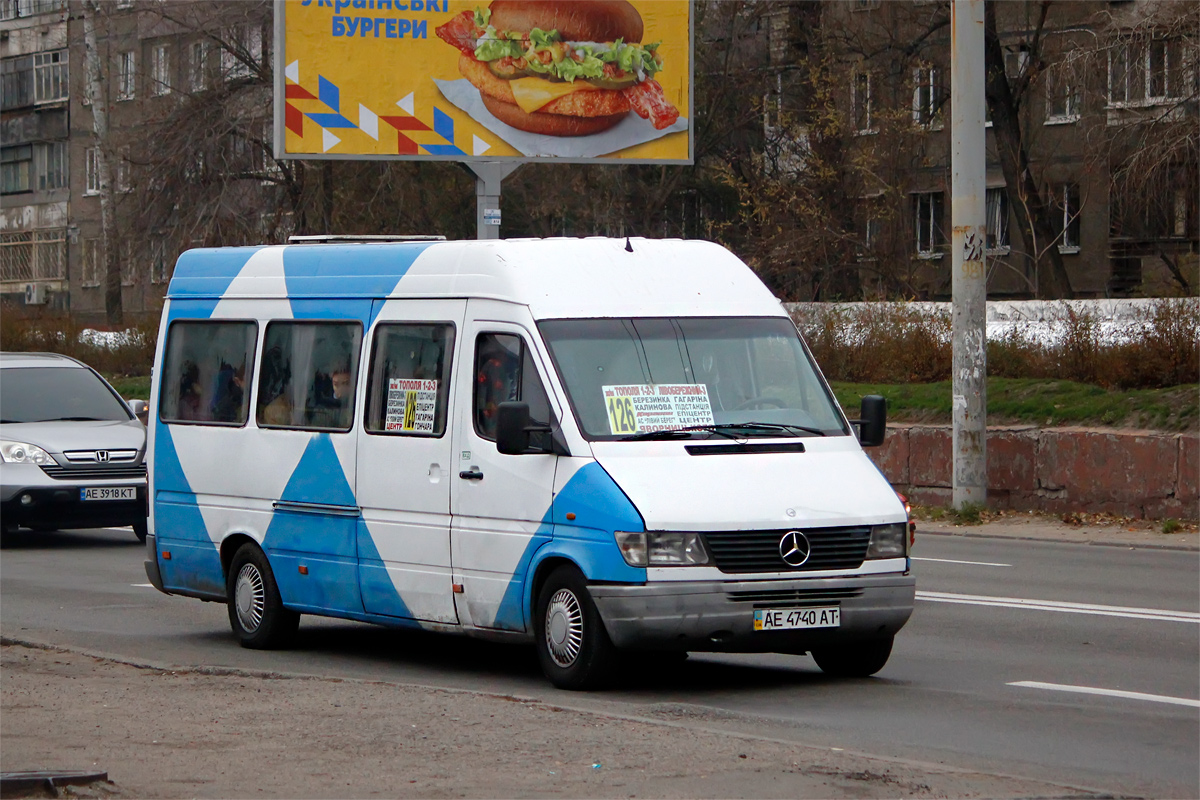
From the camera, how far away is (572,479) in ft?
30.6

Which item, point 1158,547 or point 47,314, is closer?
point 1158,547

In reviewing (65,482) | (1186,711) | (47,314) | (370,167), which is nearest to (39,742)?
(1186,711)

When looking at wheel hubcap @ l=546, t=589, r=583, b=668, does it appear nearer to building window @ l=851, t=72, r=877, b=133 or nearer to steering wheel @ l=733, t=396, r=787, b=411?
steering wheel @ l=733, t=396, r=787, b=411

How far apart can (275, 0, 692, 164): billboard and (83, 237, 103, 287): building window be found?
42.0 metres

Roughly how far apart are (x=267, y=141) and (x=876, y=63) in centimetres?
1252

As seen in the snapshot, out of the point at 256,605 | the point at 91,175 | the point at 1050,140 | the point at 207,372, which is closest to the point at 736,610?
the point at 256,605

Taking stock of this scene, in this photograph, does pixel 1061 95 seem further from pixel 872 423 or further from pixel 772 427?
pixel 772 427

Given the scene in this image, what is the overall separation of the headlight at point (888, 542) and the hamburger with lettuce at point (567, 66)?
1946cm

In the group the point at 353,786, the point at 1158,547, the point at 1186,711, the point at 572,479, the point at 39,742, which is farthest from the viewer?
the point at 1158,547

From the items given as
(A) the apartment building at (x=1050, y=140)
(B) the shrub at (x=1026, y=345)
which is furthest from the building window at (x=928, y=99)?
(B) the shrub at (x=1026, y=345)

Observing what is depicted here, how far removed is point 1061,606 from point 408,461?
509 cm

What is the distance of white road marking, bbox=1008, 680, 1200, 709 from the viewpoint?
900 centimetres

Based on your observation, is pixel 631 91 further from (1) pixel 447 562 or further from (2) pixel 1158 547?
(1) pixel 447 562

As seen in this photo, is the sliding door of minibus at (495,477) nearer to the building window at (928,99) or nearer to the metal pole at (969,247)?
the metal pole at (969,247)
